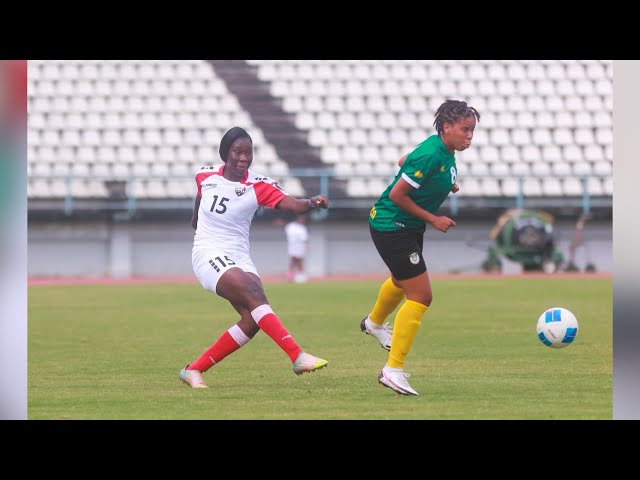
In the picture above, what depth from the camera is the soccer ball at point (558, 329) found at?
9.23m

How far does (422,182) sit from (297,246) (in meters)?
17.4

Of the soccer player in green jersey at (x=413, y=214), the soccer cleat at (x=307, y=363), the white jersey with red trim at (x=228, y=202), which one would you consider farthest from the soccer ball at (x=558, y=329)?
the white jersey with red trim at (x=228, y=202)

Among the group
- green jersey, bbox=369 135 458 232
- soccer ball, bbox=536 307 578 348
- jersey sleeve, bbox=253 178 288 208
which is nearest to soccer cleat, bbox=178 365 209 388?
jersey sleeve, bbox=253 178 288 208

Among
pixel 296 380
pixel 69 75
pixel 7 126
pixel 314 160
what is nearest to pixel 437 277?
pixel 314 160

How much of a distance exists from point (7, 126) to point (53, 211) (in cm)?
2309

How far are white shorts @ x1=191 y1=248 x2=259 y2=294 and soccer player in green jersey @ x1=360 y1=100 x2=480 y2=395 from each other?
1017 millimetres

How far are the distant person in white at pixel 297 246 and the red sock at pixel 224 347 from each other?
16701mm

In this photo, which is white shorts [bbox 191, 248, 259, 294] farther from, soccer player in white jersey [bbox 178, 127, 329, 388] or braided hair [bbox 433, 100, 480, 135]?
braided hair [bbox 433, 100, 480, 135]

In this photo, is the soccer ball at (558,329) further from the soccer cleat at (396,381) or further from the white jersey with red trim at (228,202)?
the white jersey with red trim at (228,202)

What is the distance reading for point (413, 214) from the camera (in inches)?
311

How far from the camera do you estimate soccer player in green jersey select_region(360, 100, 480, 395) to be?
7910 millimetres

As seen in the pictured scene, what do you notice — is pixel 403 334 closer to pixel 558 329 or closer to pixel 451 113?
pixel 451 113


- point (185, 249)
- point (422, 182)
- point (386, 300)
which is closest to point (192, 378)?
point (386, 300)

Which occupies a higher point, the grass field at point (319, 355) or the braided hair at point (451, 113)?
the braided hair at point (451, 113)
